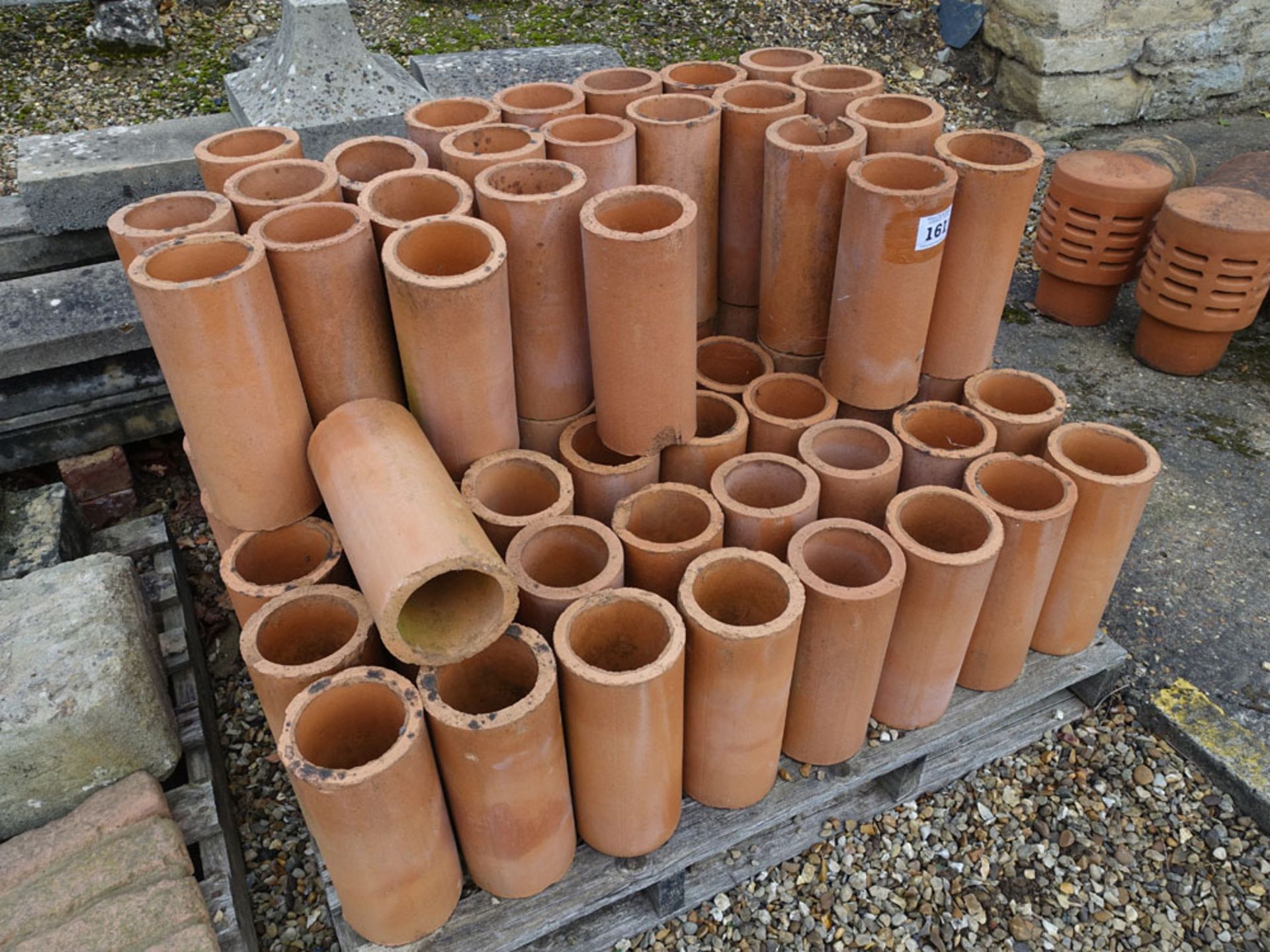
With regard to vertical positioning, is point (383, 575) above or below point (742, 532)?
above

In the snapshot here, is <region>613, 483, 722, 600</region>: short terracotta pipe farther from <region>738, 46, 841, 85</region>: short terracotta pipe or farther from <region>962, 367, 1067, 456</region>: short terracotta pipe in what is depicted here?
<region>738, 46, 841, 85</region>: short terracotta pipe

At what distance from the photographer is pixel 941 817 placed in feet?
9.53

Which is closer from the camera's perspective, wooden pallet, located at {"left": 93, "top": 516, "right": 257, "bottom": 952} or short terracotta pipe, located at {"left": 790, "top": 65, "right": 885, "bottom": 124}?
wooden pallet, located at {"left": 93, "top": 516, "right": 257, "bottom": 952}

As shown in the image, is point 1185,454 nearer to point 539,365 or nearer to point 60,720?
point 539,365

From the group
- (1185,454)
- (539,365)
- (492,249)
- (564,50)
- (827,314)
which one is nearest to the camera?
(492,249)

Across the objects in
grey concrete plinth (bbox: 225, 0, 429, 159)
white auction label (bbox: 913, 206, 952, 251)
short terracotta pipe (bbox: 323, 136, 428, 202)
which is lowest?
grey concrete plinth (bbox: 225, 0, 429, 159)

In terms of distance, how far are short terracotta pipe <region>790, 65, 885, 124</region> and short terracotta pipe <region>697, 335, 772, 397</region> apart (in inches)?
33.7

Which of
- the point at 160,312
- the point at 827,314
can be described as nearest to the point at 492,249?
the point at 160,312

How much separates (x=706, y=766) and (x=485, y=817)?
642 mm

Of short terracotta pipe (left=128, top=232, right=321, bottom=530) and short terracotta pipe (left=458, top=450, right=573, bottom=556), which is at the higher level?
short terracotta pipe (left=128, top=232, right=321, bottom=530)

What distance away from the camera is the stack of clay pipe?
215 centimetres

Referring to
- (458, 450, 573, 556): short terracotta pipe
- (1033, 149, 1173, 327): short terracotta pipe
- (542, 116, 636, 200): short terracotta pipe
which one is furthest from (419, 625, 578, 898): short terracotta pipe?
(1033, 149, 1173, 327): short terracotta pipe

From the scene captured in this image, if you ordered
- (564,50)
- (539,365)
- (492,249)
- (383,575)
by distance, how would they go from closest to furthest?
(383,575), (492,249), (539,365), (564,50)

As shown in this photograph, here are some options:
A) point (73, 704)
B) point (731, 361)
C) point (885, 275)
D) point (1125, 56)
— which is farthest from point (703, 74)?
point (1125, 56)
